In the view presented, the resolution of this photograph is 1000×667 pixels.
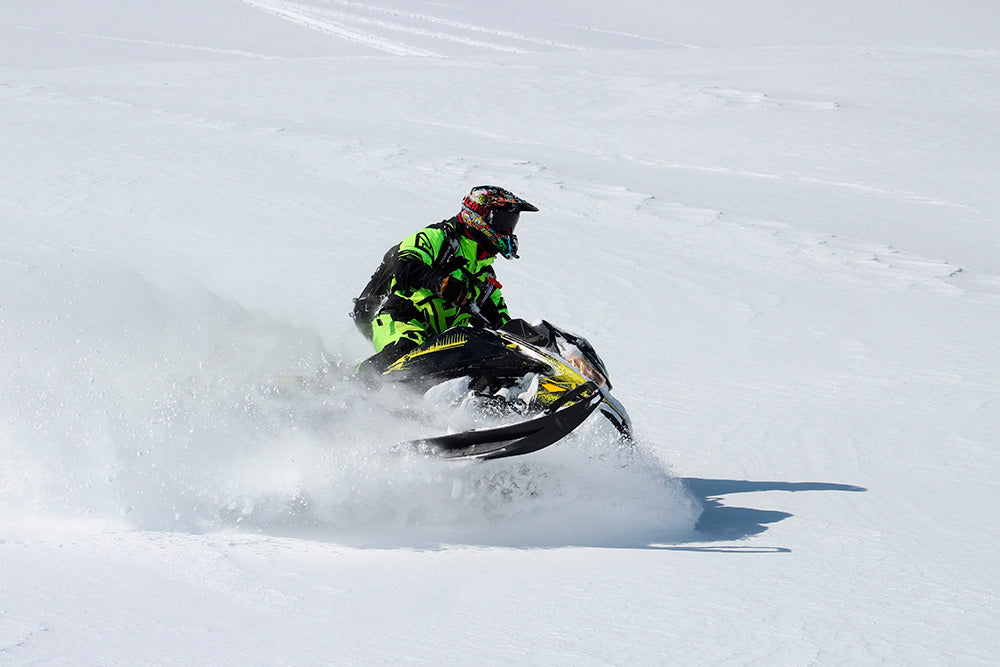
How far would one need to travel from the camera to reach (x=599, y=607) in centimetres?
428

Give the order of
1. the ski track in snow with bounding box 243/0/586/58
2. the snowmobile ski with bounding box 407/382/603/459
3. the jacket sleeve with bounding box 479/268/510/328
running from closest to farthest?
the snowmobile ski with bounding box 407/382/603/459 < the jacket sleeve with bounding box 479/268/510/328 < the ski track in snow with bounding box 243/0/586/58

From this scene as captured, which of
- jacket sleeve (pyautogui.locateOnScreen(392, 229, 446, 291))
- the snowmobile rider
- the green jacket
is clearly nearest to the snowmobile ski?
the snowmobile rider

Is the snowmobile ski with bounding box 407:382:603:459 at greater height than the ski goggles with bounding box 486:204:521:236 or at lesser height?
lesser

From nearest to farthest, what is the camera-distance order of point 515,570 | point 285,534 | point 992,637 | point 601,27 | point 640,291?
point 992,637 → point 515,570 → point 285,534 → point 640,291 → point 601,27

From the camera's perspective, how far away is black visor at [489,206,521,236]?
6363 mm

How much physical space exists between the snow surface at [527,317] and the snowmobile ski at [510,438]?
14cm

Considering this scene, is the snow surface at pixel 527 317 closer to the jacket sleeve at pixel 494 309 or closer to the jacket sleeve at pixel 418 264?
the jacket sleeve at pixel 418 264

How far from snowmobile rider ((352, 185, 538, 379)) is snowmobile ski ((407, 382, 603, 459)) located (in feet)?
2.87

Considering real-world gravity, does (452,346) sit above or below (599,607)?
above

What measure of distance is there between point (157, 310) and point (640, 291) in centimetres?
620

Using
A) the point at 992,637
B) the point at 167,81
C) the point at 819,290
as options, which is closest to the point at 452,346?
the point at 992,637

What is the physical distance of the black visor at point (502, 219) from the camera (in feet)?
20.9

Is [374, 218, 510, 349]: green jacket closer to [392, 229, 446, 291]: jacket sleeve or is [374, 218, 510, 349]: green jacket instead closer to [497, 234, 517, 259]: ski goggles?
[392, 229, 446, 291]: jacket sleeve

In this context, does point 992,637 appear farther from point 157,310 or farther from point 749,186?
point 749,186
